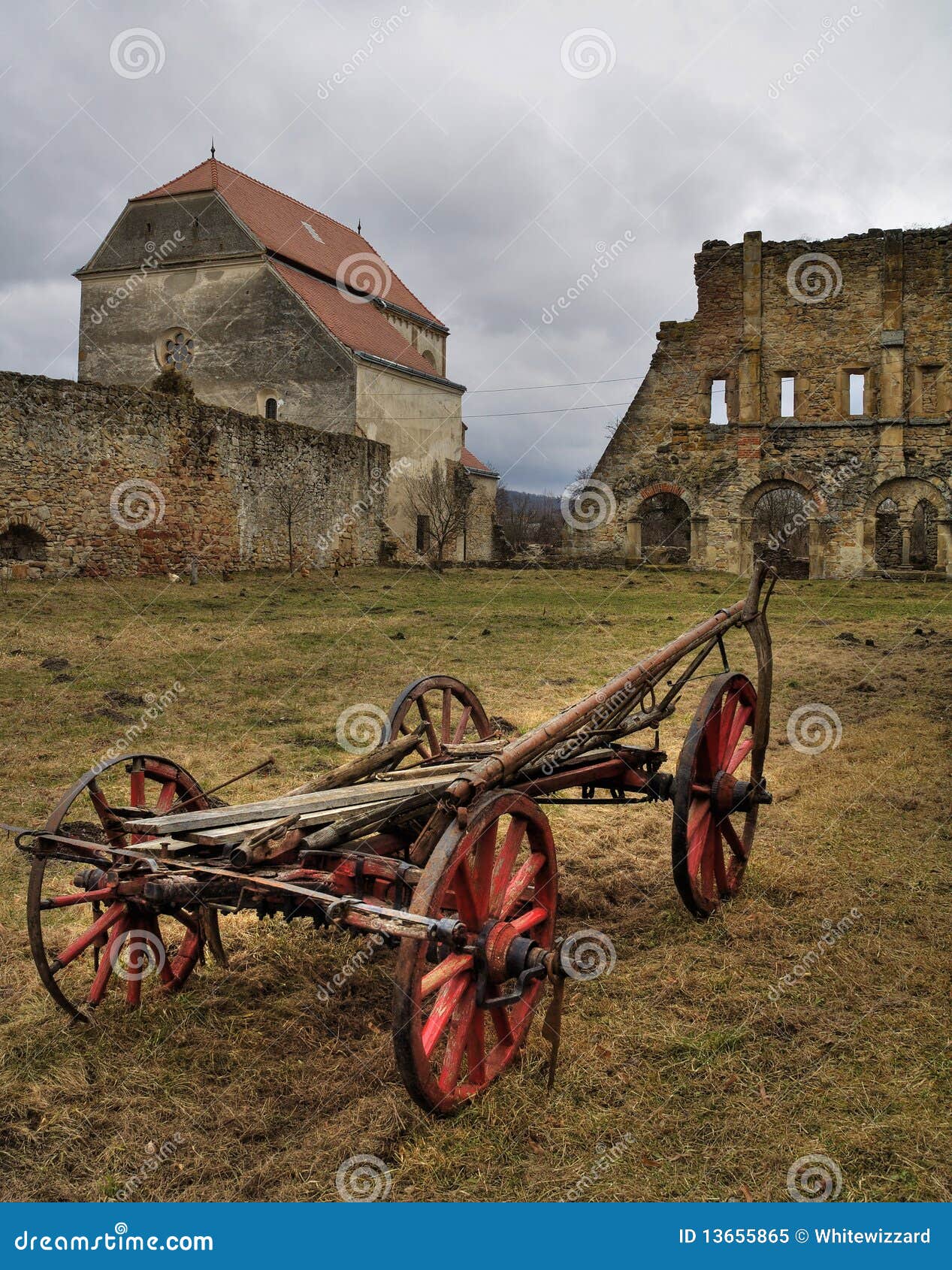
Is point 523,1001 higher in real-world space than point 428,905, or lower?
lower

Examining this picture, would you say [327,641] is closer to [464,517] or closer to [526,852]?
[526,852]

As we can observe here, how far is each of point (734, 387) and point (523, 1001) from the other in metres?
29.0

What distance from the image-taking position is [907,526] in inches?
1309

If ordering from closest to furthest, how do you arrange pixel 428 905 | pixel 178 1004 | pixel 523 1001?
pixel 428 905 → pixel 523 1001 → pixel 178 1004

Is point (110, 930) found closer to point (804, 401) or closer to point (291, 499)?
point (291, 499)

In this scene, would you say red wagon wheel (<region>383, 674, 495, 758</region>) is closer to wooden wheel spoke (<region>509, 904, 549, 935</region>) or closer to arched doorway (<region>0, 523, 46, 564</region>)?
wooden wheel spoke (<region>509, 904, 549, 935</region>)

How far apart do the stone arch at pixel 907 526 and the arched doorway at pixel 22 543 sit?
22632mm

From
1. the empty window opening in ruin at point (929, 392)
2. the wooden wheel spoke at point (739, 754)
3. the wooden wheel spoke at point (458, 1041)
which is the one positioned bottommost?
the wooden wheel spoke at point (458, 1041)

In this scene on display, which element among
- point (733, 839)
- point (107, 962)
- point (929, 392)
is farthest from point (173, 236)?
point (107, 962)

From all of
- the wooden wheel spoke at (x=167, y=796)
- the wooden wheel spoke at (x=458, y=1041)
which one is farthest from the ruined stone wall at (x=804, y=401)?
the wooden wheel spoke at (x=458, y=1041)

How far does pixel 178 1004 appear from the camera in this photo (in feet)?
13.3

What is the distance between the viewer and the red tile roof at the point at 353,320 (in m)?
29.0

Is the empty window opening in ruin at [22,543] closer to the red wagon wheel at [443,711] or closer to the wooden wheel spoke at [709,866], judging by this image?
the red wagon wheel at [443,711]

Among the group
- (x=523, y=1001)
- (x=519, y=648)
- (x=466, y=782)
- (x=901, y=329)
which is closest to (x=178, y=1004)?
(x=523, y=1001)
